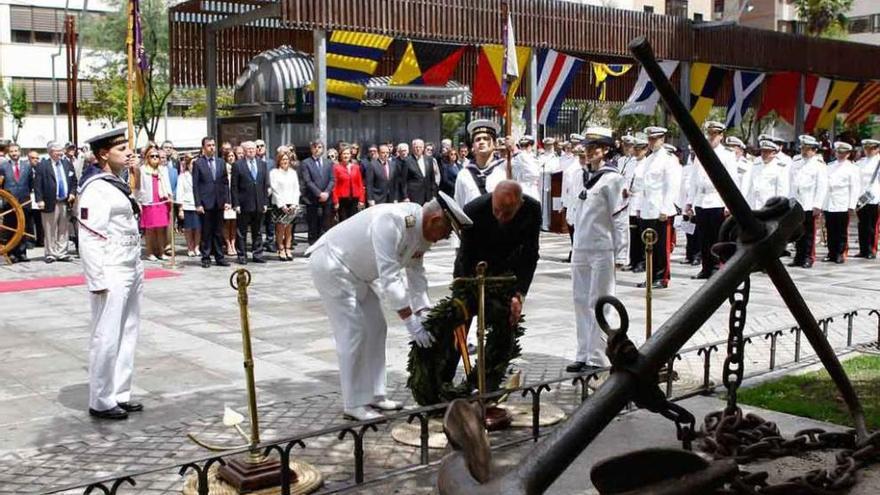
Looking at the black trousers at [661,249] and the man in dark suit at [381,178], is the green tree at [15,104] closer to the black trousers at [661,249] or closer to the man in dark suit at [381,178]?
the man in dark suit at [381,178]

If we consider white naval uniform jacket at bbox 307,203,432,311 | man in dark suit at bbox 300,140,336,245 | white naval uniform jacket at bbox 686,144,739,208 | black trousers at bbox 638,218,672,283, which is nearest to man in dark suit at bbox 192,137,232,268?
man in dark suit at bbox 300,140,336,245

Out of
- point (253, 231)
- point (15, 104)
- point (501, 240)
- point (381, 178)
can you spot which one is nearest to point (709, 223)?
point (381, 178)

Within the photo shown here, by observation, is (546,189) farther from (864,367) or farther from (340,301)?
(340,301)

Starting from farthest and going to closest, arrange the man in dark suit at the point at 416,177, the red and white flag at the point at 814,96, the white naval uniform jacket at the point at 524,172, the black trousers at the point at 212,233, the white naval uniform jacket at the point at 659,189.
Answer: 1. the red and white flag at the point at 814,96
2. the man in dark suit at the point at 416,177
3. the black trousers at the point at 212,233
4. the white naval uniform jacket at the point at 524,172
5. the white naval uniform jacket at the point at 659,189

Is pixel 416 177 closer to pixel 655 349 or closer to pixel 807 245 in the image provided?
pixel 807 245

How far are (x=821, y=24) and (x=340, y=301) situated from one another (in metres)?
62.4

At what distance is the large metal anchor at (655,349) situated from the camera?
9.61 feet

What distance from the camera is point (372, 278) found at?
6219 mm

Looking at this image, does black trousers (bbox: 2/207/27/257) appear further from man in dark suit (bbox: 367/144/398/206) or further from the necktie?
man in dark suit (bbox: 367/144/398/206)

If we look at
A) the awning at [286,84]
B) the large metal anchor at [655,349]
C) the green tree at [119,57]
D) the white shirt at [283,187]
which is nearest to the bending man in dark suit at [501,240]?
the large metal anchor at [655,349]

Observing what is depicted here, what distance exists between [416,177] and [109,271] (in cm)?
1312

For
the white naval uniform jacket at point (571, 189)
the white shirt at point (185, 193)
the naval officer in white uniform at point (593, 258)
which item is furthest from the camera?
the white shirt at point (185, 193)

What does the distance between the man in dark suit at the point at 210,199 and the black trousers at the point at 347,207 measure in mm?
2982

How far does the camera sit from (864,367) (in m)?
7.49
